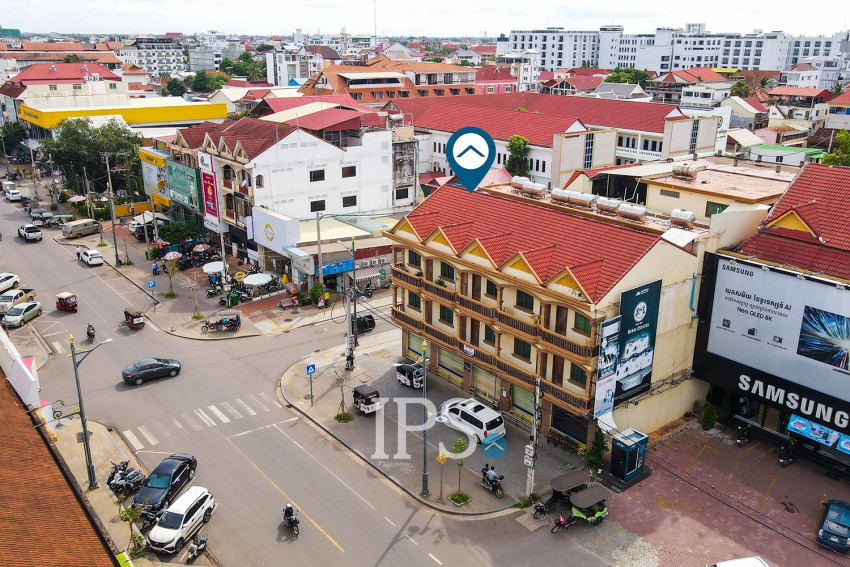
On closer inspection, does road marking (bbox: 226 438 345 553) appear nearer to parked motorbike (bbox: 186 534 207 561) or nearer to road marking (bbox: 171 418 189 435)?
road marking (bbox: 171 418 189 435)

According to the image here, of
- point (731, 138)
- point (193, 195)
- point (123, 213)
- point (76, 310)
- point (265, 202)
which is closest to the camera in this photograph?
point (76, 310)

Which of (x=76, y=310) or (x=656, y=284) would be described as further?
(x=76, y=310)

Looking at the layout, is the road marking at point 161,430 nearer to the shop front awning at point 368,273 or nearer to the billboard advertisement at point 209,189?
the shop front awning at point 368,273

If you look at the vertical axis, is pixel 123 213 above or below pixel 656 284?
below

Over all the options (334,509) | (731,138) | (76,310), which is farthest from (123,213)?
(731,138)

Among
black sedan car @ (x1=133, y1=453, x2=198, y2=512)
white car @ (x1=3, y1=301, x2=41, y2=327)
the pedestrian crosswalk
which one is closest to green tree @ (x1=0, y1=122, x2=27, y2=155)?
white car @ (x1=3, y1=301, x2=41, y2=327)

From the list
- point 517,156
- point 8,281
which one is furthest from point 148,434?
point 517,156

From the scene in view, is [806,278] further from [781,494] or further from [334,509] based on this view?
[334,509]

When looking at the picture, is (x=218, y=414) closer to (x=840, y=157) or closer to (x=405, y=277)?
(x=405, y=277)
